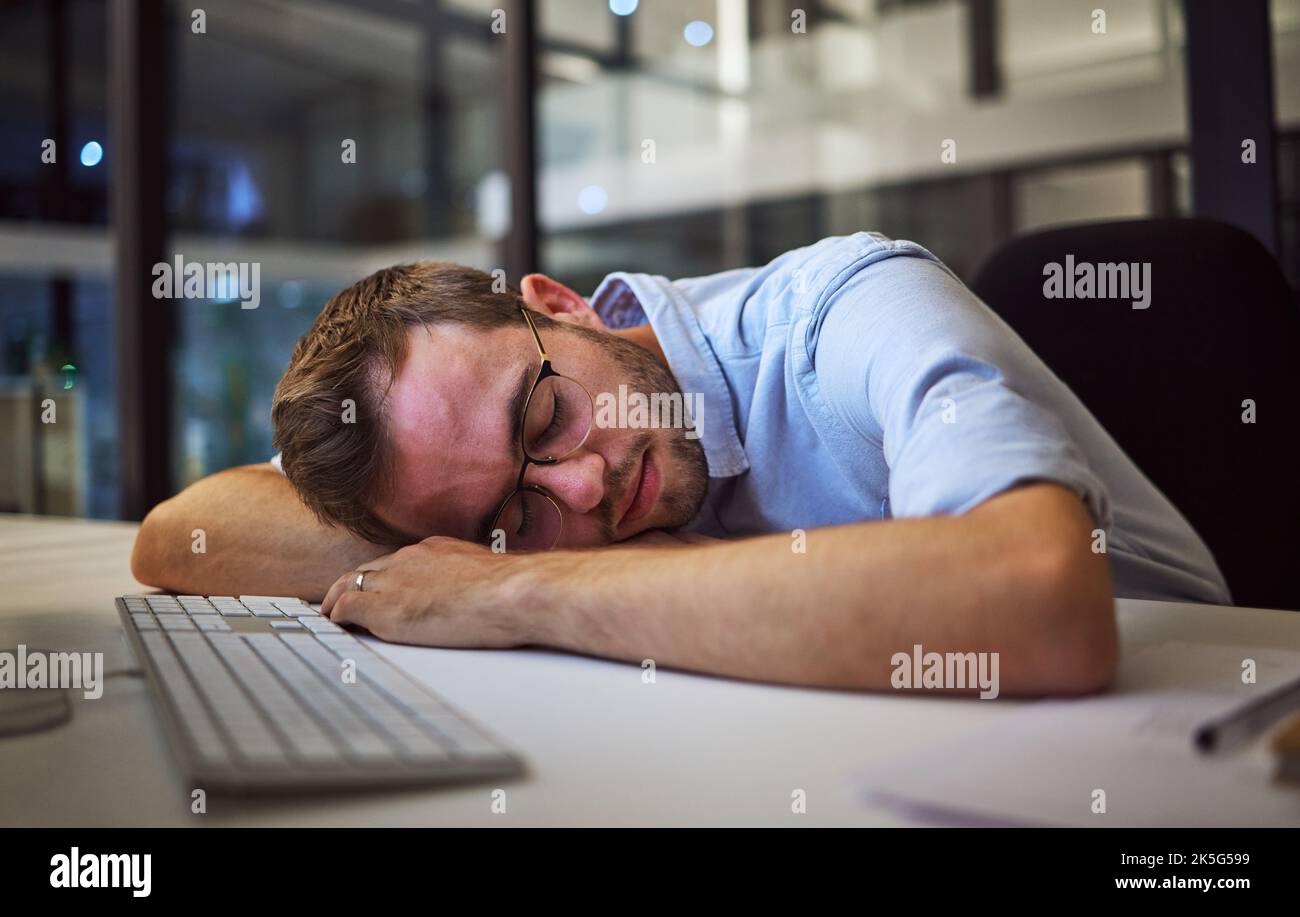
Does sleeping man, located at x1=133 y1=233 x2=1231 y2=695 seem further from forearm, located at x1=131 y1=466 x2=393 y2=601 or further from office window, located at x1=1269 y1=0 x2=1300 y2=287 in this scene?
office window, located at x1=1269 y1=0 x2=1300 y2=287

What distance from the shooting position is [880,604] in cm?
62

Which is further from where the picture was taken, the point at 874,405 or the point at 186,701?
the point at 874,405

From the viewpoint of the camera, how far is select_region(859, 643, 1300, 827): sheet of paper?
42 cm

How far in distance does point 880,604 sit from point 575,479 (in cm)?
40

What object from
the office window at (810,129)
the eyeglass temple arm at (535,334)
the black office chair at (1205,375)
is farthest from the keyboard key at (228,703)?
the office window at (810,129)

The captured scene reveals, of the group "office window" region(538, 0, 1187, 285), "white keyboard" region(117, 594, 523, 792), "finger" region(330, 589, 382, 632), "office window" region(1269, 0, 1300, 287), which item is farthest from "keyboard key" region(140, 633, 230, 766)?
"office window" region(538, 0, 1187, 285)

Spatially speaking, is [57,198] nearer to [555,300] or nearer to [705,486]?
[555,300]

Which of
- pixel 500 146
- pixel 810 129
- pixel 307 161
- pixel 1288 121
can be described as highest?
pixel 307 161

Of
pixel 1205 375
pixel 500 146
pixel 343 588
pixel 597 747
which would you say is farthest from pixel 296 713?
pixel 500 146

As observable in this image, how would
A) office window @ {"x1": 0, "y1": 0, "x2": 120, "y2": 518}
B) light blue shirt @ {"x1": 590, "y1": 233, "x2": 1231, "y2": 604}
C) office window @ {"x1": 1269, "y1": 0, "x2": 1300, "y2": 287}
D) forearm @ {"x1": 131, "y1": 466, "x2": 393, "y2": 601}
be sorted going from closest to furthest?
1. light blue shirt @ {"x1": 590, "y1": 233, "x2": 1231, "y2": 604}
2. forearm @ {"x1": 131, "y1": 466, "x2": 393, "y2": 601}
3. office window @ {"x1": 1269, "y1": 0, "x2": 1300, "y2": 287}
4. office window @ {"x1": 0, "y1": 0, "x2": 120, "y2": 518}

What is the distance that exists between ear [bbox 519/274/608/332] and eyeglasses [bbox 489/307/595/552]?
0.22m

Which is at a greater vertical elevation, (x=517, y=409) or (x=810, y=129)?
(x=810, y=129)
